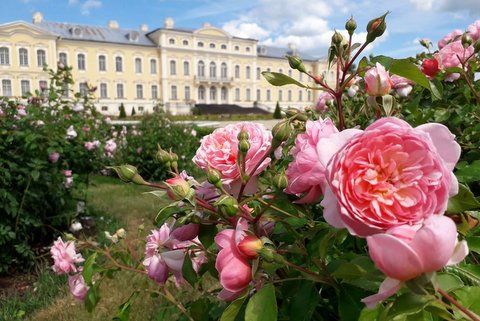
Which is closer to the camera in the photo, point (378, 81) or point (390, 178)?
point (390, 178)

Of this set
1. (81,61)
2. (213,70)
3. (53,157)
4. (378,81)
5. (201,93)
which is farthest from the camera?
(213,70)

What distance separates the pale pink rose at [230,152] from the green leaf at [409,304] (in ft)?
0.67

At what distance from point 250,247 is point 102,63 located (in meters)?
27.8

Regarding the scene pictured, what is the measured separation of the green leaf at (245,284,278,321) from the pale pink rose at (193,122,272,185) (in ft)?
0.41

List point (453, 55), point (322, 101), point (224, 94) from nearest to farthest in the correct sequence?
point (453, 55)
point (322, 101)
point (224, 94)

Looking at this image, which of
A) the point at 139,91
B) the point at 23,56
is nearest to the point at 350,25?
the point at 23,56

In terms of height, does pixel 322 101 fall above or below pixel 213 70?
below

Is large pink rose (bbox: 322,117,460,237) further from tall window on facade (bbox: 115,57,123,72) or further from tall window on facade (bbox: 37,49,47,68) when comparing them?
tall window on facade (bbox: 115,57,123,72)

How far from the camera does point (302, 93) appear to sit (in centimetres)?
3481

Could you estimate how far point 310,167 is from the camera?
0.38m

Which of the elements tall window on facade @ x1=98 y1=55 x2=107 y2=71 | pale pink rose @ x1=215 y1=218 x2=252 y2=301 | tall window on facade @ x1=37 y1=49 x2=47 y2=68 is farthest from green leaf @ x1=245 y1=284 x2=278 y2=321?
tall window on facade @ x1=98 y1=55 x2=107 y2=71

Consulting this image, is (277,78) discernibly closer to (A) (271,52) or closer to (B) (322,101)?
(B) (322,101)

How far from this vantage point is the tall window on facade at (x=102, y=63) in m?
26.1

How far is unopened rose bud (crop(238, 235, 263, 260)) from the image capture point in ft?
1.28
